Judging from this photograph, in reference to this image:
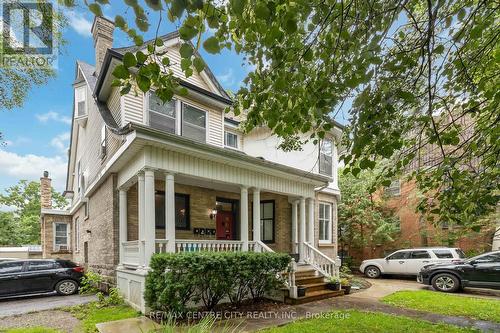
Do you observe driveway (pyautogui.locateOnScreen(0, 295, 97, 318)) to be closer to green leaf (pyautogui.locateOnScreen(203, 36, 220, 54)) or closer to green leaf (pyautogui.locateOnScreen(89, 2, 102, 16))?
green leaf (pyautogui.locateOnScreen(89, 2, 102, 16))

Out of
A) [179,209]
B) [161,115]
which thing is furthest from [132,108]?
[179,209]

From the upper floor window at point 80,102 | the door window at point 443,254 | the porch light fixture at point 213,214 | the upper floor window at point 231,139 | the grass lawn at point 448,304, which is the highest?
the upper floor window at point 80,102

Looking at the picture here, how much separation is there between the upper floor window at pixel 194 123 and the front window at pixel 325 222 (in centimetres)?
644

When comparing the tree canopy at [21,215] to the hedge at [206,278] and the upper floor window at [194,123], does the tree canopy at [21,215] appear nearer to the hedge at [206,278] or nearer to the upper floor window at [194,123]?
the upper floor window at [194,123]

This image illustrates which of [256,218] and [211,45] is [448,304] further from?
[211,45]

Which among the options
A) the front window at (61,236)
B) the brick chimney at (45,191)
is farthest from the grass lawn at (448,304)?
the brick chimney at (45,191)

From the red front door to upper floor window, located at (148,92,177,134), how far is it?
3.82 m

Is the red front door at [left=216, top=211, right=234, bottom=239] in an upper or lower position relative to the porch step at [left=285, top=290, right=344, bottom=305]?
upper

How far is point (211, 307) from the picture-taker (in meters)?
7.30

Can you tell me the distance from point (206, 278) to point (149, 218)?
1941 mm

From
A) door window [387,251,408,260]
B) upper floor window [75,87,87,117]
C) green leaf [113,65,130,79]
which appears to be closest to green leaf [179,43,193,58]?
green leaf [113,65,130,79]

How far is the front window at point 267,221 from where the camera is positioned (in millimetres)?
13195

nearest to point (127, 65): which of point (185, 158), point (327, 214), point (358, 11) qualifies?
point (358, 11)

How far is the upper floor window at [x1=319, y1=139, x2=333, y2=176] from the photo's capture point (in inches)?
571
